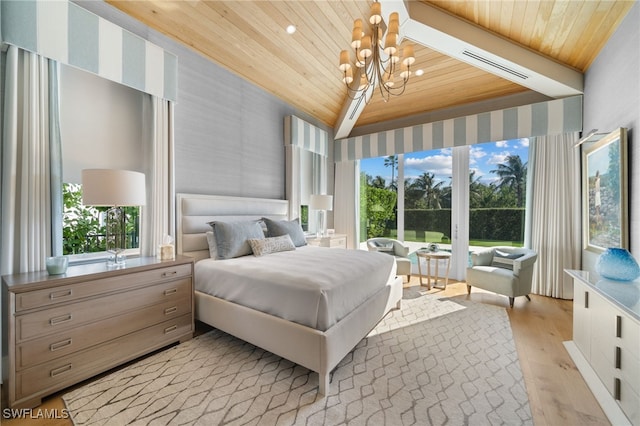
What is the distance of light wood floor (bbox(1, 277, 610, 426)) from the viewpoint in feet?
5.12

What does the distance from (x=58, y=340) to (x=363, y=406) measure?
2.00 meters

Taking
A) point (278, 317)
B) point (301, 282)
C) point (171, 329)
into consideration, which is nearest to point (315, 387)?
point (278, 317)

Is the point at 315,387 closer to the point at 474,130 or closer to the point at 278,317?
the point at 278,317

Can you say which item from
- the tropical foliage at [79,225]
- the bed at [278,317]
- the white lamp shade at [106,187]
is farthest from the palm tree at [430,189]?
the tropical foliage at [79,225]

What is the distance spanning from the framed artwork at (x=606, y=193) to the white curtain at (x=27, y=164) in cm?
487

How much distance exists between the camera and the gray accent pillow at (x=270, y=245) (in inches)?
114

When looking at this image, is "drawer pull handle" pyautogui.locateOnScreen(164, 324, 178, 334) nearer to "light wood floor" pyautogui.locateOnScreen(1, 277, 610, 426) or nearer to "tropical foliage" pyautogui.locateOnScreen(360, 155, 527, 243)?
"light wood floor" pyautogui.locateOnScreen(1, 277, 610, 426)

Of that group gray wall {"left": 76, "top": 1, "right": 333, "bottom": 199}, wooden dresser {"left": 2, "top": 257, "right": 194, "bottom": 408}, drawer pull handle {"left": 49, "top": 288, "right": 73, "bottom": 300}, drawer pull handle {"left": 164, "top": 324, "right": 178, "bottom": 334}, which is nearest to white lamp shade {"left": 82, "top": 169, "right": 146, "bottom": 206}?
wooden dresser {"left": 2, "top": 257, "right": 194, "bottom": 408}

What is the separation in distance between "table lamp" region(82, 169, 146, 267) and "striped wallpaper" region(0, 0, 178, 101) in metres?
1.03

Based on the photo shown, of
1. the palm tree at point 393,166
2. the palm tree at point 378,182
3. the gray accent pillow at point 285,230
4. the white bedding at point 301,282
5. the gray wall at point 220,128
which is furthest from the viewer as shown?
the palm tree at point 378,182

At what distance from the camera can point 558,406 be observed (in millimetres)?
1657

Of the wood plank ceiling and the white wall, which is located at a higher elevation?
the wood plank ceiling

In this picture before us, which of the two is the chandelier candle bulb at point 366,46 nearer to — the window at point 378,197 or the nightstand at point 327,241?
the nightstand at point 327,241

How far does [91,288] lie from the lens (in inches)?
71.4
